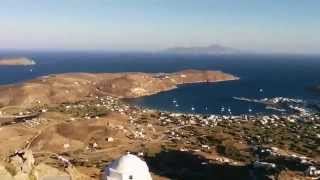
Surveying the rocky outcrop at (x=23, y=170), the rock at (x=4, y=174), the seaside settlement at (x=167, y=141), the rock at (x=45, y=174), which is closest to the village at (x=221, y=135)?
the seaside settlement at (x=167, y=141)

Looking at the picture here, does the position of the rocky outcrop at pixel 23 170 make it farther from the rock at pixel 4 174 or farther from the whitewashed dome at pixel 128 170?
the whitewashed dome at pixel 128 170

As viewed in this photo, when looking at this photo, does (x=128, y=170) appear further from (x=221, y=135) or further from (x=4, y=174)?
(x=221, y=135)

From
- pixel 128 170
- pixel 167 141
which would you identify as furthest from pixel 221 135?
pixel 128 170

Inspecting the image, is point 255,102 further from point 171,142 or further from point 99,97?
point 171,142

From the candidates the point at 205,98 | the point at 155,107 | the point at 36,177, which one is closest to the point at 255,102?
the point at 205,98

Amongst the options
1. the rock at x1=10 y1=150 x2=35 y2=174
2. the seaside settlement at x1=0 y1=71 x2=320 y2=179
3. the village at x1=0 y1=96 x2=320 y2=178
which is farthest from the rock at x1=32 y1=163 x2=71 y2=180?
the village at x1=0 y1=96 x2=320 y2=178

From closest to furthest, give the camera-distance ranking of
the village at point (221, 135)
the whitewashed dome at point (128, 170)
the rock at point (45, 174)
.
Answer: the whitewashed dome at point (128, 170) < the rock at point (45, 174) < the village at point (221, 135)
